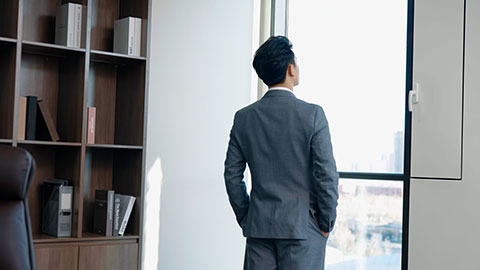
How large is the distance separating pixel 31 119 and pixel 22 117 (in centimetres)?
5

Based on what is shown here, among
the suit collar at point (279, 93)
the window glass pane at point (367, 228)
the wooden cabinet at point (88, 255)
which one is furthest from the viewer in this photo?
the window glass pane at point (367, 228)

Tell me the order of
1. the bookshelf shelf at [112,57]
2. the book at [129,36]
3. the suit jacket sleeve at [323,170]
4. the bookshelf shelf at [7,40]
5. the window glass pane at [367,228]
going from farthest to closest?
the window glass pane at [367,228] < the book at [129,36] < the bookshelf shelf at [112,57] < the bookshelf shelf at [7,40] < the suit jacket sleeve at [323,170]

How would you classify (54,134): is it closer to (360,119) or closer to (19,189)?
(19,189)

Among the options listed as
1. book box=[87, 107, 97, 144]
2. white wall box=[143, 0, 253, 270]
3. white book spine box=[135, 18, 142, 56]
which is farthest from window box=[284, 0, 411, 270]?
book box=[87, 107, 97, 144]

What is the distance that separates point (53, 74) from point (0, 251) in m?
2.08

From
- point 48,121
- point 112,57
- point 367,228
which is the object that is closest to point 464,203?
point 367,228

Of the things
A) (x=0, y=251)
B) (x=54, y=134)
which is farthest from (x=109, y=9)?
(x=0, y=251)

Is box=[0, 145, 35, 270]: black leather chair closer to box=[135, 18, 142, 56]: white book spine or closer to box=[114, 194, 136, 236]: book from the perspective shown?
box=[114, 194, 136, 236]: book

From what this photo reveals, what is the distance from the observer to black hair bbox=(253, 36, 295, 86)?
2.73m

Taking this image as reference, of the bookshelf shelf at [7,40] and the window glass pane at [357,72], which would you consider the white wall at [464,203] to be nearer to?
the window glass pane at [357,72]

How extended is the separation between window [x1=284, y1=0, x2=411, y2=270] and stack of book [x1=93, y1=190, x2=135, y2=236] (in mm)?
1499

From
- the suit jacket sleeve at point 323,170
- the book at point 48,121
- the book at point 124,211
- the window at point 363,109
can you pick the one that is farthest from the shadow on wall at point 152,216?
the suit jacket sleeve at point 323,170

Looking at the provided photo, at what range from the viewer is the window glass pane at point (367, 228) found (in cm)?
389

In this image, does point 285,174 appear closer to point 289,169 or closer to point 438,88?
point 289,169
